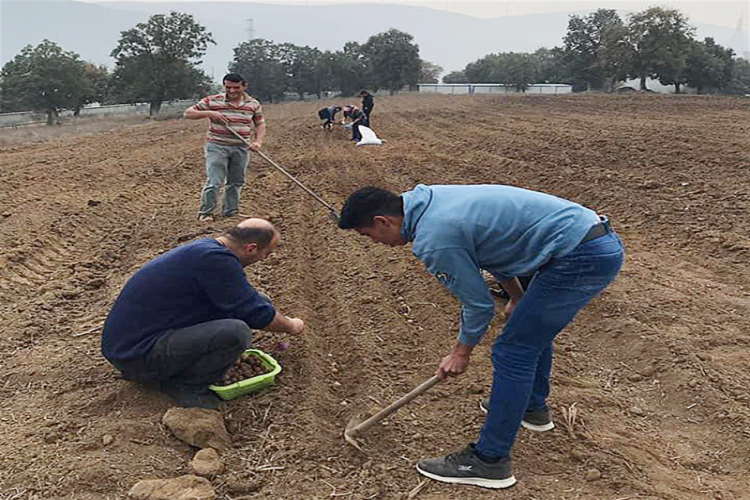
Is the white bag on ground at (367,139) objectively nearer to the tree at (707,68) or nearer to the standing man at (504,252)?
the standing man at (504,252)

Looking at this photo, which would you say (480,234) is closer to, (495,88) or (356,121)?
(356,121)

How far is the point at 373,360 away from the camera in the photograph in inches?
178

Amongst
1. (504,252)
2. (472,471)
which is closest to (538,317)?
(504,252)

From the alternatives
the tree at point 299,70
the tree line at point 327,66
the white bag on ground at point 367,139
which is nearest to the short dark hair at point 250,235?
the white bag on ground at point 367,139

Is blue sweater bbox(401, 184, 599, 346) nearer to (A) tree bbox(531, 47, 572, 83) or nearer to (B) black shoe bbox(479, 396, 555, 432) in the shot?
(B) black shoe bbox(479, 396, 555, 432)

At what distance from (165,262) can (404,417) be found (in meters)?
1.69

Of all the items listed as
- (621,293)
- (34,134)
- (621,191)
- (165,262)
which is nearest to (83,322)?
(165,262)

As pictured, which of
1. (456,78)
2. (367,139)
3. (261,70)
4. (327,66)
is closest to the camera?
(367,139)

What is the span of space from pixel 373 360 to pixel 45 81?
41029mm

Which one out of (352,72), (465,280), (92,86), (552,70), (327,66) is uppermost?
(327,66)

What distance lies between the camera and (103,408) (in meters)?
3.79

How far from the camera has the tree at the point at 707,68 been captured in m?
48.7

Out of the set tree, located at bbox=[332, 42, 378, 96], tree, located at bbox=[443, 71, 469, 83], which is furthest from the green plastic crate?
tree, located at bbox=[443, 71, 469, 83]

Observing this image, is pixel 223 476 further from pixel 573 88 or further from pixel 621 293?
pixel 573 88
